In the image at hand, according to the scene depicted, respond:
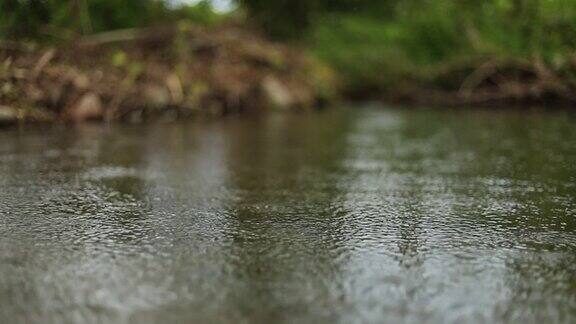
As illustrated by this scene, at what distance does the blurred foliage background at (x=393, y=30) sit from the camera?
23.9 ft

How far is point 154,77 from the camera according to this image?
26.9 ft

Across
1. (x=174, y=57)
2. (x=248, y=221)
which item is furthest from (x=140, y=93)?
(x=248, y=221)

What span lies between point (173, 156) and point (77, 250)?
2430 mm

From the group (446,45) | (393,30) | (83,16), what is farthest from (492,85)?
(83,16)

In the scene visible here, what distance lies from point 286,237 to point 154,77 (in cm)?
656

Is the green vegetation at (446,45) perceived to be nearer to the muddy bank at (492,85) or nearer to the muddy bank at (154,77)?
the muddy bank at (492,85)

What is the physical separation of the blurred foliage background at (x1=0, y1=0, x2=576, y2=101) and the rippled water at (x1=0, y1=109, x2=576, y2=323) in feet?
9.87

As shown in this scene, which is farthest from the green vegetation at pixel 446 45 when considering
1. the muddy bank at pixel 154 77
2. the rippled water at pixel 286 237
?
the rippled water at pixel 286 237

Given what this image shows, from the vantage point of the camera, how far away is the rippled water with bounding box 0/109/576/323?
1426 millimetres

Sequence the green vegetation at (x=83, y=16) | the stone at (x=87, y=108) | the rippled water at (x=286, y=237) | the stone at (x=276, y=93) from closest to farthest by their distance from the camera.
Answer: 1. the rippled water at (x=286, y=237)
2. the green vegetation at (x=83, y=16)
3. the stone at (x=87, y=108)
4. the stone at (x=276, y=93)

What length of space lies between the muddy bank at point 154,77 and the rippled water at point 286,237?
2373mm

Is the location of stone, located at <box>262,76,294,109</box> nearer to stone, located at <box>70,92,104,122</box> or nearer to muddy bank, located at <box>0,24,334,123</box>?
muddy bank, located at <box>0,24,334,123</box>

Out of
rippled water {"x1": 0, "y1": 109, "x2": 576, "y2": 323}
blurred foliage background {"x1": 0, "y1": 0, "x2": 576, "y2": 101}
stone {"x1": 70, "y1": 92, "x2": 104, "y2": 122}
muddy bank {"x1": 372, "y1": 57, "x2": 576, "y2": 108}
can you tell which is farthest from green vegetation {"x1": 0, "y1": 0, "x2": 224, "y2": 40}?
muddy bank {"x1": 372, "y1": 57, "x2": 576, "y2": 108}

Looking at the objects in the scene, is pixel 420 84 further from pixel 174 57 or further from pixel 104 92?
pixel 104 92
